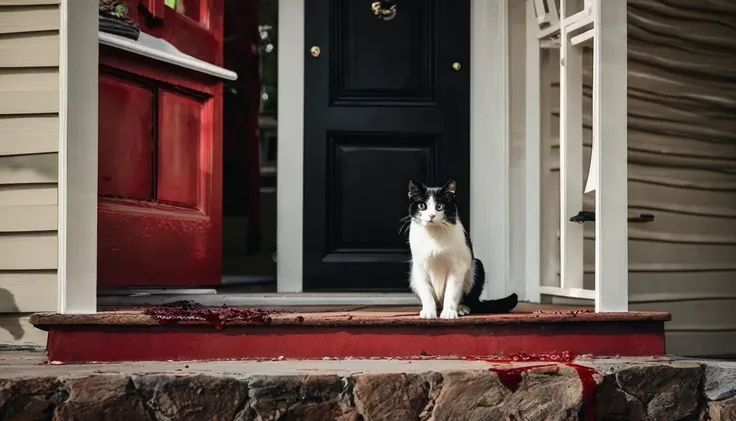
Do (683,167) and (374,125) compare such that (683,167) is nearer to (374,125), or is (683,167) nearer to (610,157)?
(610,157)

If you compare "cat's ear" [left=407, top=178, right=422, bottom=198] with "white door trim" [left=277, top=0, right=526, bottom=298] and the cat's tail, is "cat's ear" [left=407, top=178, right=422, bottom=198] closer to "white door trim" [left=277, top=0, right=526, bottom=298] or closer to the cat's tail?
the cat's tail

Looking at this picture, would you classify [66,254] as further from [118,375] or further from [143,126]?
[143,126]

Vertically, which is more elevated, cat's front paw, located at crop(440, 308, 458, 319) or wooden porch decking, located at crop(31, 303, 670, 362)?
cat's front paw, located at crop(440, 308, 458, 319)

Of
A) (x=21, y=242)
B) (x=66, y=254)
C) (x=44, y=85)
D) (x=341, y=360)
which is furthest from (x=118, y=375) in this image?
(x=44, y=85)

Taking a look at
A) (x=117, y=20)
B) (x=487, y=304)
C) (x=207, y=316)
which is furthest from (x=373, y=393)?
(x=117, y=20)

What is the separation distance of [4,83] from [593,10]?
2.32m

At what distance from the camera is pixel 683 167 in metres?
4.65

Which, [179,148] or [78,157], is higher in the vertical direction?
[179,148]

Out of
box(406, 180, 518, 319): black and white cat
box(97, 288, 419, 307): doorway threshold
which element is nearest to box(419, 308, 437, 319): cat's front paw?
box(406, 180, 518, 319): black and white cat

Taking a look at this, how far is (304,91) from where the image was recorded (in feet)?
15.2

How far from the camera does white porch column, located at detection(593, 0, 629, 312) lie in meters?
3.53

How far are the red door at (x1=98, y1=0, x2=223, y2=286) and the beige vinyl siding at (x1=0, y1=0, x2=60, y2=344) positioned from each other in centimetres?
19

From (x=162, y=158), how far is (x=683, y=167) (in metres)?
2.45

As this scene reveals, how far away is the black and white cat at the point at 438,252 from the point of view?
3.47 metres
